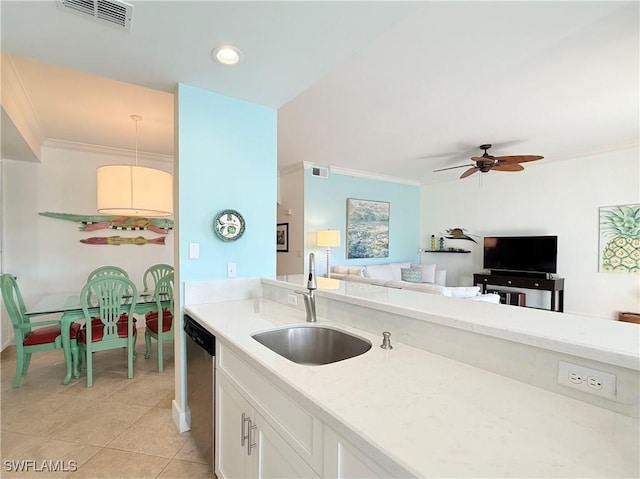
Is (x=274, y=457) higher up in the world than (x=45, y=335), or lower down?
higher up

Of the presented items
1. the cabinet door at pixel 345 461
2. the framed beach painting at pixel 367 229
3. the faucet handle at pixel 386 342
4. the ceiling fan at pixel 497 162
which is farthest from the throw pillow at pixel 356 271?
the cabinet door at pixel 345 461

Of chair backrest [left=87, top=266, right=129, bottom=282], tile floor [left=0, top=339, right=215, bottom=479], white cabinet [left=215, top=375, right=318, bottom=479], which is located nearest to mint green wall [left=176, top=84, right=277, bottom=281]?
white cabinet [left=215, top=375, right=318, bottom=479]

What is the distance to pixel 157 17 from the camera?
5.00 feet

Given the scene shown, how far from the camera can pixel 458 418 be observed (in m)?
0.82

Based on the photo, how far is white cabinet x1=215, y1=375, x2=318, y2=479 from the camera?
1.06 meters

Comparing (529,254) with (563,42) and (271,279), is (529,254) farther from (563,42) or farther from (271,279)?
(271,279)

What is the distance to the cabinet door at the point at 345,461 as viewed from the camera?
0.74 metres

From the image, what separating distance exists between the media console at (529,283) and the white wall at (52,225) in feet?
19.9

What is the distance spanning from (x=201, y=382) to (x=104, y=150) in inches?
160

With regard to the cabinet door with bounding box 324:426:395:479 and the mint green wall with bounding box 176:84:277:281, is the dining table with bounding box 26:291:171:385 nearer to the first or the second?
the mint green wall with bounding box 176:84:277:281

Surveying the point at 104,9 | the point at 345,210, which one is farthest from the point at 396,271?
the point at 104,9

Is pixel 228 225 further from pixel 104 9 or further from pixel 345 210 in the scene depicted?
pixel 345 210

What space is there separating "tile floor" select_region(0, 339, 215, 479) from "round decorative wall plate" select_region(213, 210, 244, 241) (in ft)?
4.68

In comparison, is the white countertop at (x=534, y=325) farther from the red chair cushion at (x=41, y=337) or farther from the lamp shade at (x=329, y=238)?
the lamp shade at (x=329, y=238)
